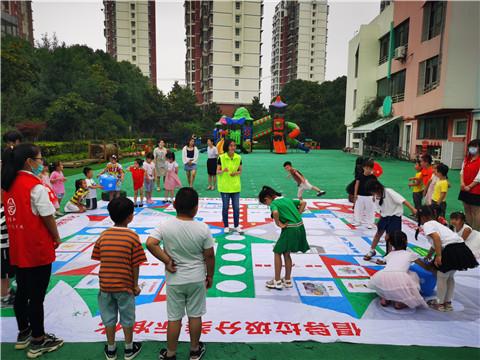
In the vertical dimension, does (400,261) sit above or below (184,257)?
below

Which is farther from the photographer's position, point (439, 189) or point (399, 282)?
point (439, 189)

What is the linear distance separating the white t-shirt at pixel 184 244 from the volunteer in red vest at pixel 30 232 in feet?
3.47

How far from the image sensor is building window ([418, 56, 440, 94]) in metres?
21.7

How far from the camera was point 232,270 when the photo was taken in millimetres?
5223

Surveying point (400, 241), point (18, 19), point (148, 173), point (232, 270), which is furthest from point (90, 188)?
point (18, 19)

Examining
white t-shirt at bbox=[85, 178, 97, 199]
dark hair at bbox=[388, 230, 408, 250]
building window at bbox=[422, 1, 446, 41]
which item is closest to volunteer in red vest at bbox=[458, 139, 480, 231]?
dark hair at bbox=[388, 230, 408, 250]

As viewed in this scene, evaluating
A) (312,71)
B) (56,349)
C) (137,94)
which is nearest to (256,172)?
(56,349)

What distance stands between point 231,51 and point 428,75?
144 feet

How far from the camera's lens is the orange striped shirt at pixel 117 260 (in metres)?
2.95

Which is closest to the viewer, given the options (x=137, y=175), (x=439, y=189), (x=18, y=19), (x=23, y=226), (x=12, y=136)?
(x=23, y=226)

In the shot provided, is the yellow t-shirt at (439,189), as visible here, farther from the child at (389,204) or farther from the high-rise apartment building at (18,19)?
the high-rise apartment building at (18,19)

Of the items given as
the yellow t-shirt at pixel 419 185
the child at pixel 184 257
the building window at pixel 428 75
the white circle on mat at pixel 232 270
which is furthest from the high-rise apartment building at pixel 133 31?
the child at pixel 184 257

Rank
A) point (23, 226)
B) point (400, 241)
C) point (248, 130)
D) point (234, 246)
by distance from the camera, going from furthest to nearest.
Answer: point (248, 130), point (234, 246), point (400, 241), point (23, 226)

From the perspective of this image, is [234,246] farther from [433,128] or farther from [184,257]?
[433,128]
